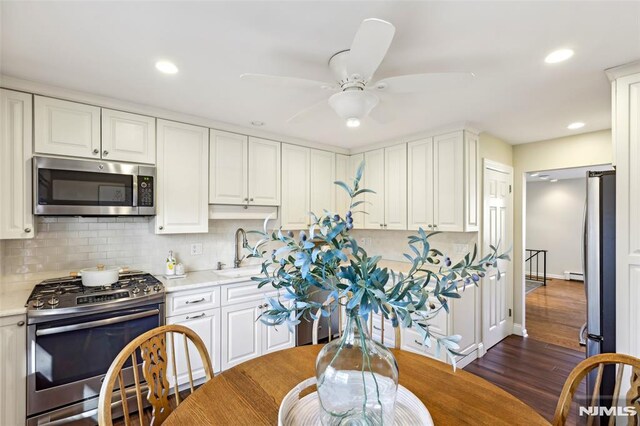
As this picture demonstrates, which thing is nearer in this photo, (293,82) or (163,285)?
(293,82)

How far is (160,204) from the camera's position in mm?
2613

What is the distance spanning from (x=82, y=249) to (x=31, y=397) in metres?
1.08

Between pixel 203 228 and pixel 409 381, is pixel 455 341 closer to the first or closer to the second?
pixel 409 381

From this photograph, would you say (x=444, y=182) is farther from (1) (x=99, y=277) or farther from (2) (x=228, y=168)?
(1) (x=99, y=277)

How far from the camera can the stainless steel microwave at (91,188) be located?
6.86 ft

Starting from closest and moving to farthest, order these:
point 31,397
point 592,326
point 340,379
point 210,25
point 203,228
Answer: point 340,379, point 210,25, point 31,397, point 592,326, point 203,228

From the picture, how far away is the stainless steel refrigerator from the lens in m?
1.91

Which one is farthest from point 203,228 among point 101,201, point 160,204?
point 101,201

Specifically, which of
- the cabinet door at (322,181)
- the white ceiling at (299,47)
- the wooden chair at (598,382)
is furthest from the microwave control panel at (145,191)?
the wooden chair at (598,382)

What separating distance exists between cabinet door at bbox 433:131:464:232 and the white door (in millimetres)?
443

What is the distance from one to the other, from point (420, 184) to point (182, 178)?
7.92 feet

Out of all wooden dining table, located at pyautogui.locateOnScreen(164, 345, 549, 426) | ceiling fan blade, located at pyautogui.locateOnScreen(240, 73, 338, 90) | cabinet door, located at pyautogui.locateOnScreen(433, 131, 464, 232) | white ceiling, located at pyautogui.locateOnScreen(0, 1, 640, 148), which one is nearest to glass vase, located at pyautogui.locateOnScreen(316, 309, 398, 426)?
wooden dining table, located at pyautogui.locateOnScreen(164, 345, 549, 426)

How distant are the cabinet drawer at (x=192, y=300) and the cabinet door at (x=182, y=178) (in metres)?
0.57

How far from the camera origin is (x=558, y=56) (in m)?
1.71
